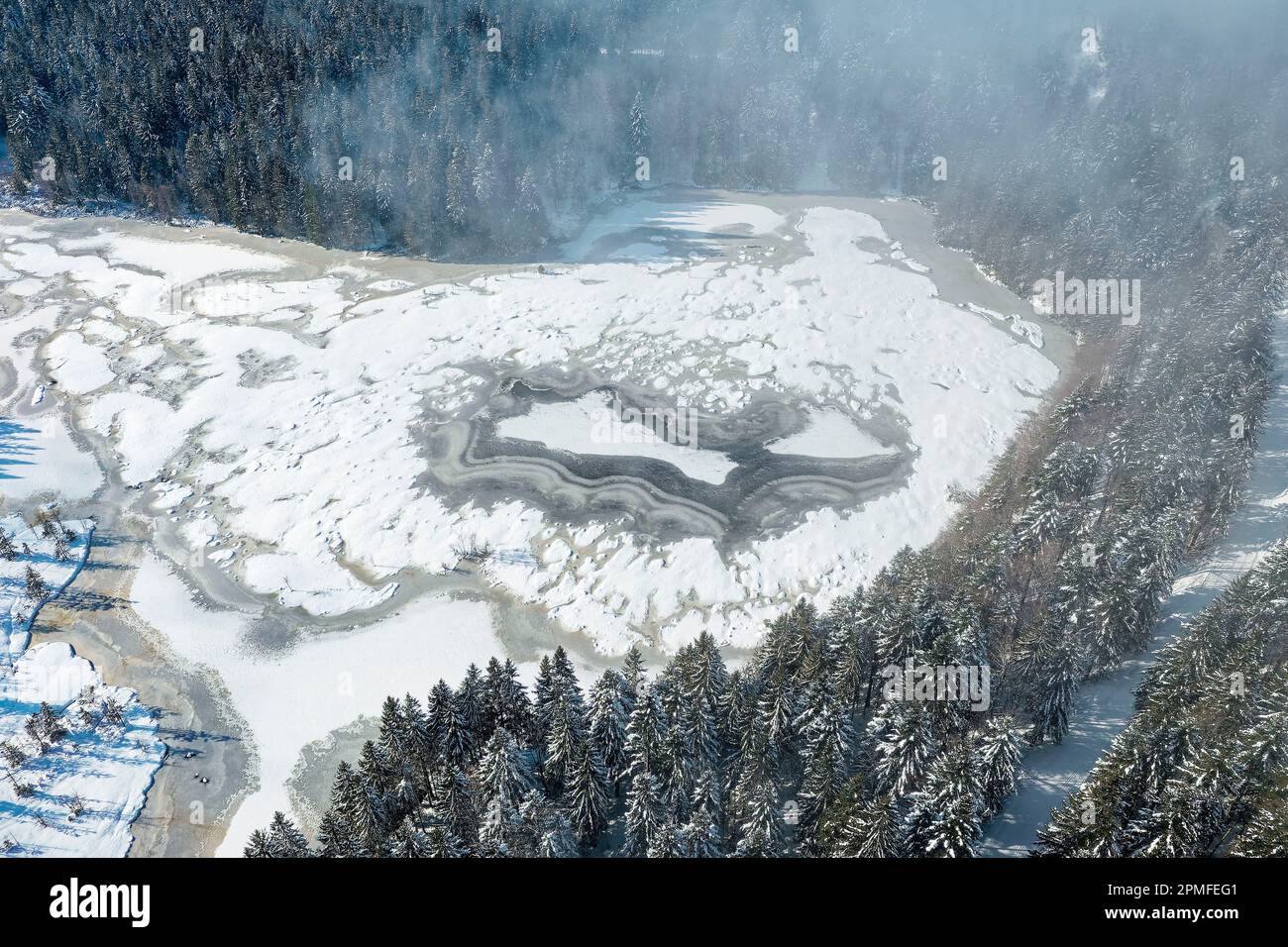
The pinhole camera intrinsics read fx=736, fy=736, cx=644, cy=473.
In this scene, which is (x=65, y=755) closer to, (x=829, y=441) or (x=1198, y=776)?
(x=1198, y=776)

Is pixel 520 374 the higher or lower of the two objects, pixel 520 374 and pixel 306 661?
the higher

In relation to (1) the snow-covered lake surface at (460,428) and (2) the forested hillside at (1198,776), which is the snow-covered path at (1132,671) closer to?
(2) the forested hillside at (1198,776)

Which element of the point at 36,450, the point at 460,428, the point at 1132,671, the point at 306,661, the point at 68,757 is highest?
the point at 460,428

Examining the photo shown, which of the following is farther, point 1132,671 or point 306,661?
point 306,661

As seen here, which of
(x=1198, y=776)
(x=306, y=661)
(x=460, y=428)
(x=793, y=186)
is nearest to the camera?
(x=1198, y=776)

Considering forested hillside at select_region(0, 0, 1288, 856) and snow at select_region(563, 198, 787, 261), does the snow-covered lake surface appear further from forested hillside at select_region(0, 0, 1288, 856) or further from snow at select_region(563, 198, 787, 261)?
forested hillside at select_region(0, 0, 1288, 856)

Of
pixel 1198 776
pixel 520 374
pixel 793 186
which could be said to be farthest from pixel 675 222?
pixel 1198 776
